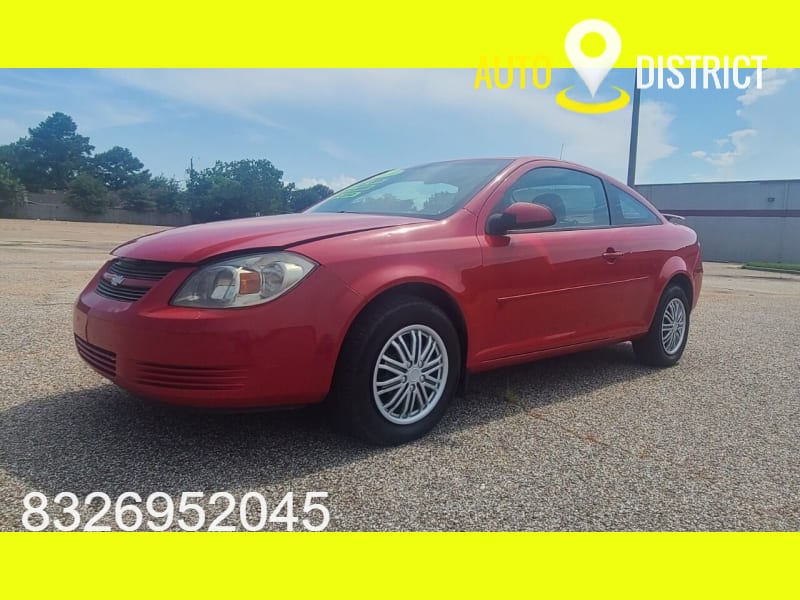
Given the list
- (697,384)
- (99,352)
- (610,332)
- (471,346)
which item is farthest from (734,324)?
(99,352)

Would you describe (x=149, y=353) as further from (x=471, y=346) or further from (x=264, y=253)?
(x=471, y=346)

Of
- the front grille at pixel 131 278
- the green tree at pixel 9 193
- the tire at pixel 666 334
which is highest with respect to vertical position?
the green tree at pixel 9 193

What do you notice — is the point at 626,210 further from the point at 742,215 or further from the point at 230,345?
the point at 742,215

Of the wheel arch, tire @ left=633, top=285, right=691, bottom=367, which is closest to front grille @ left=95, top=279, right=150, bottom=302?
the wheel arch

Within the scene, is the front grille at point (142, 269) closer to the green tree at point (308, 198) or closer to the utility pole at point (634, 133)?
the green tree at point (308, 198)

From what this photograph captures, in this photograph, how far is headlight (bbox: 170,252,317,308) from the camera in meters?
2.61

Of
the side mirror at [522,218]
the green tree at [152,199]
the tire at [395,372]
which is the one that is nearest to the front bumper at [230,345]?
the tire at [395,372]

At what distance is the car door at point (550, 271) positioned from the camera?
345 cm

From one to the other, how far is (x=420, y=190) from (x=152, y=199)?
274ft

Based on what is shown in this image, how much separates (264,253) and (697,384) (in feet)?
10.9

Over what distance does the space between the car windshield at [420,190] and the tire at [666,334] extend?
74.4 inches

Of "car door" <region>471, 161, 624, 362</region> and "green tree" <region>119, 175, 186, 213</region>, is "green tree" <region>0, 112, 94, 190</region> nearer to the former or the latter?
"green tree" <region>119, 175, 186, 213</region>

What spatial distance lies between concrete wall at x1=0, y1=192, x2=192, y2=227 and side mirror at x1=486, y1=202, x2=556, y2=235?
6026cm

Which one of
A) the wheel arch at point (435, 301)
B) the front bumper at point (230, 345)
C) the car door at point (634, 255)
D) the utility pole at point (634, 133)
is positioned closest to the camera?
the front bumper at point (230, 345)
